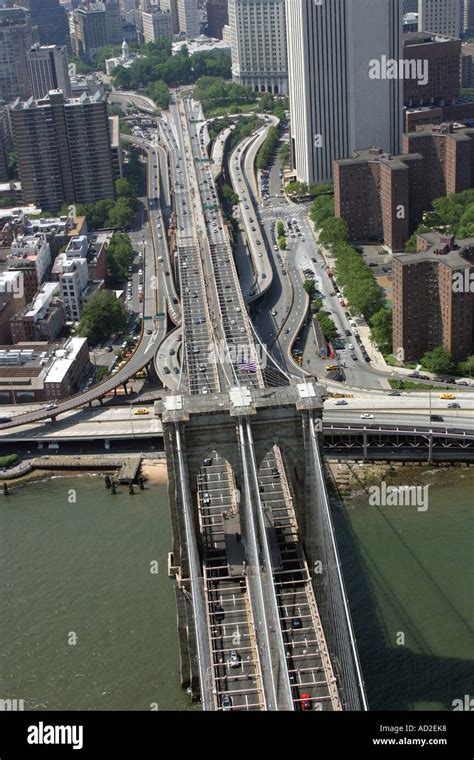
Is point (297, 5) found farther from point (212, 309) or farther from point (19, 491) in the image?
point (19, 491)

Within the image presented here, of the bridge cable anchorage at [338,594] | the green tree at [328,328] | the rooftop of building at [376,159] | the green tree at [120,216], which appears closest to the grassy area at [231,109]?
the green tree at [120,216]

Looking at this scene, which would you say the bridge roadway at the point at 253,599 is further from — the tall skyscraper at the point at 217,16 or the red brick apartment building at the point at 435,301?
the tall skyscraper at the point at 217,16

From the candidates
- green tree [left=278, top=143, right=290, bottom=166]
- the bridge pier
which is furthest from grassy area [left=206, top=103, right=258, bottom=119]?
the bridge pier

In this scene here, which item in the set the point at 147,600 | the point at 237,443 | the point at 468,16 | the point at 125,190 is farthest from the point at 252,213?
the point at 468,16
